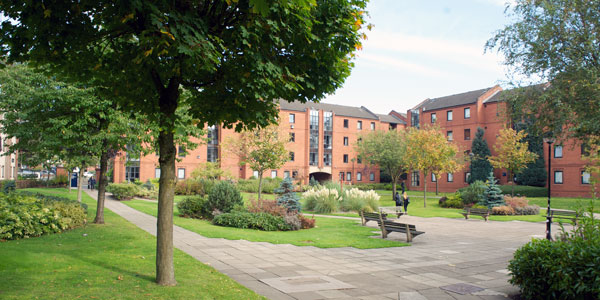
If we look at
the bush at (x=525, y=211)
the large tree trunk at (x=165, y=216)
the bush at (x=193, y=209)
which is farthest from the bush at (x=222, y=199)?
the bush at (x=525, y=211)

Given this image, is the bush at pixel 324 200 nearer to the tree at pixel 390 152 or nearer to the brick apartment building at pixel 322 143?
the tree at pixel 390 152

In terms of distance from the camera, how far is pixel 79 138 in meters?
12.8

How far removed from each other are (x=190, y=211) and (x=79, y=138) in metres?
5.94

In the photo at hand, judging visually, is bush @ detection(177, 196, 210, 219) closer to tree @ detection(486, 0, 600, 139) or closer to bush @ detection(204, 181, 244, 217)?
bush @ detection(204, 181, 244, 217)

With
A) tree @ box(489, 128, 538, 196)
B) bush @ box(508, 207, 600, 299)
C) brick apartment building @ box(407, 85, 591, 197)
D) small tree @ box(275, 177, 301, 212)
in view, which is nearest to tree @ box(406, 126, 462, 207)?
tree @ box(489, 128, 538, 196)

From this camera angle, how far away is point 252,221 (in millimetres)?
14414

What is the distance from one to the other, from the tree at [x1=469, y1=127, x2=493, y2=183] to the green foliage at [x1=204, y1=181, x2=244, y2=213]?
1377 inches

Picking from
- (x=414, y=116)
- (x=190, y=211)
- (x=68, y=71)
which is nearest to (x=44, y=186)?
(x=190, y=211)

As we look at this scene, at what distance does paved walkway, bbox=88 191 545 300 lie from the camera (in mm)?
6367

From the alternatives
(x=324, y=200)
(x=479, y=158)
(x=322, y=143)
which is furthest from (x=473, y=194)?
(x=322, y=143)

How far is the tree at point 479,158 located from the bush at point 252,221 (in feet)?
117

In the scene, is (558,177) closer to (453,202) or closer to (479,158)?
(479,158)

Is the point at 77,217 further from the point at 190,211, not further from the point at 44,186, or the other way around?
the point at 44,186

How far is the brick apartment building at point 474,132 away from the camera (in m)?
38.1
